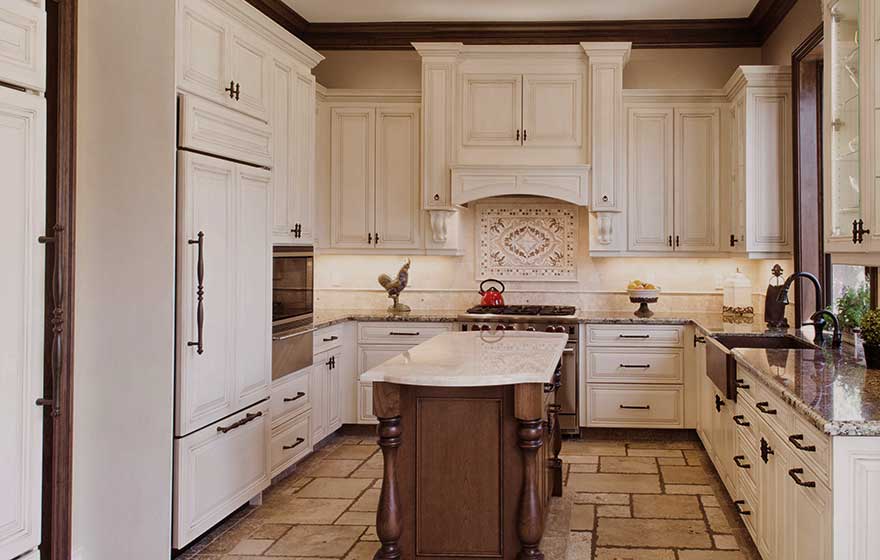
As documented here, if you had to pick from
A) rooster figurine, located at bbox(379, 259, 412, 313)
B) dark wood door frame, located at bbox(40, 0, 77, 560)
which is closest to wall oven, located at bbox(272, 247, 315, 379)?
rooster figurine, located at bbox(379, 259, 412, 313)

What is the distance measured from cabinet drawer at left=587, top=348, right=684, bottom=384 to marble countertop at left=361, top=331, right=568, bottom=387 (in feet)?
5.45

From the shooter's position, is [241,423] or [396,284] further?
[396,284]

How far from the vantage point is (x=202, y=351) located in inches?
135

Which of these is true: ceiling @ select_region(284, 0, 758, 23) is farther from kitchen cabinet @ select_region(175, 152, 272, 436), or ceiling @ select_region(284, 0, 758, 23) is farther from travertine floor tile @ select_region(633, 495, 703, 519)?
travertine floor tile @ select_region(633, 495, 703, 519)

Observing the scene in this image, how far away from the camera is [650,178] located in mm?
5926

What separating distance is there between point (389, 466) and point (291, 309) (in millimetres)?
1802

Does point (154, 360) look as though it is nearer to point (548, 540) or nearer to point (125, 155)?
point (125, 155)

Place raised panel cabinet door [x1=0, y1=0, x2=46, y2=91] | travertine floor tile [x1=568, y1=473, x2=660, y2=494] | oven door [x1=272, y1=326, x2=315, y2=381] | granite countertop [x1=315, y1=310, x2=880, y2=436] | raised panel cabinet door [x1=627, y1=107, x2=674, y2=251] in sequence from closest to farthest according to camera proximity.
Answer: granite countertop [x1=315, y1=310, x2=880, y2=436], raised panel cabinet door [x1=0, y1=0, x2=46, y2=91], oven door [x1=272, y1=326, x2=315, y2=381], travertine floor tile [x1=568, y1=473, x2=660, y2=494], raised panel cabinet door [x1=627, y1=107, x2=674, y2=251]

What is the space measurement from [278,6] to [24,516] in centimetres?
418

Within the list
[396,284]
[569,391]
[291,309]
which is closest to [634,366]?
[569,391]

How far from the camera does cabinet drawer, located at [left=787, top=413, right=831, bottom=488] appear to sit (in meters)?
2.24

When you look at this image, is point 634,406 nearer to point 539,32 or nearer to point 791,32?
point 791,32

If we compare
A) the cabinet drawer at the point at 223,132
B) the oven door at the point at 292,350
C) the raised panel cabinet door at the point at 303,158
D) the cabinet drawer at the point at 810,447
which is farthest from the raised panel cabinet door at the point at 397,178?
the cabinet drawer at the point at 810,447

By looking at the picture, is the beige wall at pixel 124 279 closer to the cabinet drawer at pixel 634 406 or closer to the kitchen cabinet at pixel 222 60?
the kitchen cabinet at pixel 222 60
